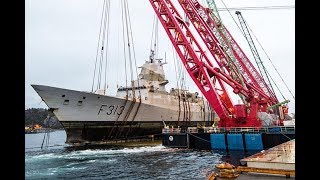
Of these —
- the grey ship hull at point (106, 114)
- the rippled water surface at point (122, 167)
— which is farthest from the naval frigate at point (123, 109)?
the rippled water surface at point (122, 167)

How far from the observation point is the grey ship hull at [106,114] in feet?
119

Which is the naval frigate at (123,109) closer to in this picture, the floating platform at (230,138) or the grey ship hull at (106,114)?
the grey ship hull at (106,114)

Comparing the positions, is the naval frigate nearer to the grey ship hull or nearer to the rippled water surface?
the grey ship hull

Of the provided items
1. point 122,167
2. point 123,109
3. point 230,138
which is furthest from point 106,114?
point 122,167

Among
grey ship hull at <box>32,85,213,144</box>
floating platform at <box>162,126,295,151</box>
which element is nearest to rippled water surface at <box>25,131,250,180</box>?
floating platform at <box>162,126,295,151</box>

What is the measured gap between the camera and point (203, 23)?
134 ft

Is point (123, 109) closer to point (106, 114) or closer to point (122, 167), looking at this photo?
point (106, 114)

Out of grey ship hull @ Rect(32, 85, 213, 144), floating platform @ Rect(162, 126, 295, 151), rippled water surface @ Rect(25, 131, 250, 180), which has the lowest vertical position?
rippled water surface @ Rect(25, 131, 250, 180)

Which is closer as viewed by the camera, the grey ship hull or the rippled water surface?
the rippled water surface

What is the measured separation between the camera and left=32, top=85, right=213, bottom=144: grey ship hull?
36281 millimetres

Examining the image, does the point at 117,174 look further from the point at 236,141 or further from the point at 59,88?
the point at 59,88
